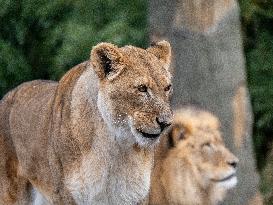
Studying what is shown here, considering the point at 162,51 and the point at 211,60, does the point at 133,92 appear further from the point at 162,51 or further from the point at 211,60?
the point at 211,60

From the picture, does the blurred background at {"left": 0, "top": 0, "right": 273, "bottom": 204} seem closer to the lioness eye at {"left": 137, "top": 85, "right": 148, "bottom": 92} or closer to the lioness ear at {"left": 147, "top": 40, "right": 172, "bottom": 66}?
the lioness ear at {"left": 147, "top": 40, "right": 172, "bottom": 66}

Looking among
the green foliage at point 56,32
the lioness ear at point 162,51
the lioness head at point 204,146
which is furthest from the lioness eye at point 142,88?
the green foliage at point 56,32

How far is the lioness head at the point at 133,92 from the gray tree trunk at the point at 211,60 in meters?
1.01

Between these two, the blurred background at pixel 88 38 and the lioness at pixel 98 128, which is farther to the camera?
the blurred background at pixel 88 38

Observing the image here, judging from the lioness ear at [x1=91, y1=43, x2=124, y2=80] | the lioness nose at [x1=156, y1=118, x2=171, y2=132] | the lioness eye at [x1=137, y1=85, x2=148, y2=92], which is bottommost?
the lioness nose at [x1=156, y1=118, x2=171, y2=132]

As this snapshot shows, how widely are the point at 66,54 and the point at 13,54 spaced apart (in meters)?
0.97

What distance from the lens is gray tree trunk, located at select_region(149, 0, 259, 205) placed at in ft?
26.4

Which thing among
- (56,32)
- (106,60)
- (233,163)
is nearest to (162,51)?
(106,60)

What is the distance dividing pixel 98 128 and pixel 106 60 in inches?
17.6

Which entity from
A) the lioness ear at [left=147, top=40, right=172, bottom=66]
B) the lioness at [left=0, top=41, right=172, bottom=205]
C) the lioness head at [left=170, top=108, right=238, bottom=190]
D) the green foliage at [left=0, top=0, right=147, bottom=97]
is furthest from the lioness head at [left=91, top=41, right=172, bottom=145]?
the green foliage at [left=0, top=0, right=147, bottom=97]

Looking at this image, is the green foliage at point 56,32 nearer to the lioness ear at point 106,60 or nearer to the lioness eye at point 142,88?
the lioness ear at point 106,60

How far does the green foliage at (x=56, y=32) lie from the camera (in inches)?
461

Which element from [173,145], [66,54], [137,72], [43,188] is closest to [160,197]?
[173,145]

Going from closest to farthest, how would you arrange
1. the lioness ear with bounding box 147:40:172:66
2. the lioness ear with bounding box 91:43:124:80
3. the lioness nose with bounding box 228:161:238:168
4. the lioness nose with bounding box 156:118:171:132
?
the lioness nose with bounding box 156:118:171:132, the lioness ear with bounding box 91:43:124:80, the lioness ear with bounding box 147:40:172:66, the lioness nose with bounding box 228:161:238:168
